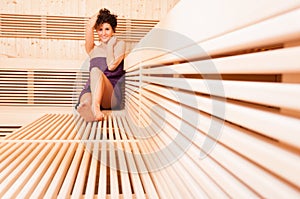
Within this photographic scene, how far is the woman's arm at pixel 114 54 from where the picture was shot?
4133mm

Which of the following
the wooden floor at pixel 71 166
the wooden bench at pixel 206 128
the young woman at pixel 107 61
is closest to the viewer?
the wooden bench at pixel 206 128

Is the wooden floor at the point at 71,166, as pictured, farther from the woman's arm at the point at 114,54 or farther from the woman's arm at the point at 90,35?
the woman's arm at the point at 90,35

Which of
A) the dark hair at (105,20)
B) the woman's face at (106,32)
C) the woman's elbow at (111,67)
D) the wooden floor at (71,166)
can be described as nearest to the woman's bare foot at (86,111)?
the wooden floor at (71,166)

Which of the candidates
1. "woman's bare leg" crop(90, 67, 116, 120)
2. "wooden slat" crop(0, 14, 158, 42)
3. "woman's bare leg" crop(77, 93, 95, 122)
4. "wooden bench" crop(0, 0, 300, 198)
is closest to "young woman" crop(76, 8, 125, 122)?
"woman's bare leg" crop(90, 67, 116, 120)

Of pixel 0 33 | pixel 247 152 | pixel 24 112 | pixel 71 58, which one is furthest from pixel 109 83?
pixel 247 152

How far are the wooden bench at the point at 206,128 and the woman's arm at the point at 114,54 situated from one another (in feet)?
6.10

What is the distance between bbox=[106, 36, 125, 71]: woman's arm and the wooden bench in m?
1.86

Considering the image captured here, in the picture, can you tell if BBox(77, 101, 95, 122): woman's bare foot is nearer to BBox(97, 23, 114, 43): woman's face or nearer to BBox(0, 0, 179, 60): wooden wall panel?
BBox(97, 23, 114, 43): woman's face

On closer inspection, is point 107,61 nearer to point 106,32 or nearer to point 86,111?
point 106,32

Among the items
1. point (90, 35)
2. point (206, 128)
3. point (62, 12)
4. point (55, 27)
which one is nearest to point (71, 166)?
point (206, 128)

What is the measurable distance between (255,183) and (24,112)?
4.41 metres

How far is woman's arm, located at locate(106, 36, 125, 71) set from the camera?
4.13 m

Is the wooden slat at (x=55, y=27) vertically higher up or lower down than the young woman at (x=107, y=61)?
higher up

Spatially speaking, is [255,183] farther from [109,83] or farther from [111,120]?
[109,83]
